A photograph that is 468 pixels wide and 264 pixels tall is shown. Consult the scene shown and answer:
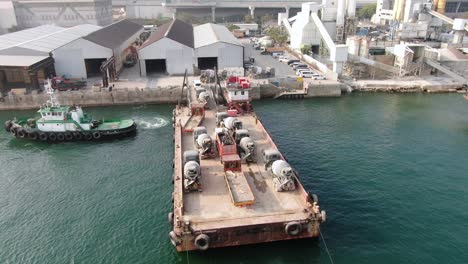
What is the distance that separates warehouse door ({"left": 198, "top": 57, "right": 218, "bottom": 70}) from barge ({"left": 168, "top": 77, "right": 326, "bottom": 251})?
38.6 metres

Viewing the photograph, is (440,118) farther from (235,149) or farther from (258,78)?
(235,149)

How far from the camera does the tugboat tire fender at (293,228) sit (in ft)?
68.5

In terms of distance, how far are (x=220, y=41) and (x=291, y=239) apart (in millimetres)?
47781

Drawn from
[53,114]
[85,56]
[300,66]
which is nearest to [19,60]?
[85,56]

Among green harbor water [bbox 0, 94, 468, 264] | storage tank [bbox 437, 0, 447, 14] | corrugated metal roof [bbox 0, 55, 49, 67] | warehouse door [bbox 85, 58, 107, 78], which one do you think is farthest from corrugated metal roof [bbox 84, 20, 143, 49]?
storage tank [bbox 437, 0, 447, 14]

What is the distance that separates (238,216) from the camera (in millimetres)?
21547

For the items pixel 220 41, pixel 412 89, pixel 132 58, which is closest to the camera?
pixel 412 89

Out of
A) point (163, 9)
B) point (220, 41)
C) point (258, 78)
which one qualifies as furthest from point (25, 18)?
point (258, 78)

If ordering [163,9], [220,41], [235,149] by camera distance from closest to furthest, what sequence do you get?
[235,149] < [220,41] < [163,9]

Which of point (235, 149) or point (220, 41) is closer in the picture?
point (235, 149)

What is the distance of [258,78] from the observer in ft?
201

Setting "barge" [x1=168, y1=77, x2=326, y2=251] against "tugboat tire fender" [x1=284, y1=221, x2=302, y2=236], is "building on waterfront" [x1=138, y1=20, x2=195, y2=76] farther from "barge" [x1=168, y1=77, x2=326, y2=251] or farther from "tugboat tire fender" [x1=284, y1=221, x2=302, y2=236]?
"tugboat tire fender" [x1=284, y1=221, x2=302, y2=236]

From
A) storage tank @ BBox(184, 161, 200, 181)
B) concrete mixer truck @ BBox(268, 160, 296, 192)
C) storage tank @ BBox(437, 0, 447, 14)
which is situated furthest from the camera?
storage tank @ BBox(437, 0, 447, 14)

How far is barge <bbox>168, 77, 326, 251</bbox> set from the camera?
68.1ft
